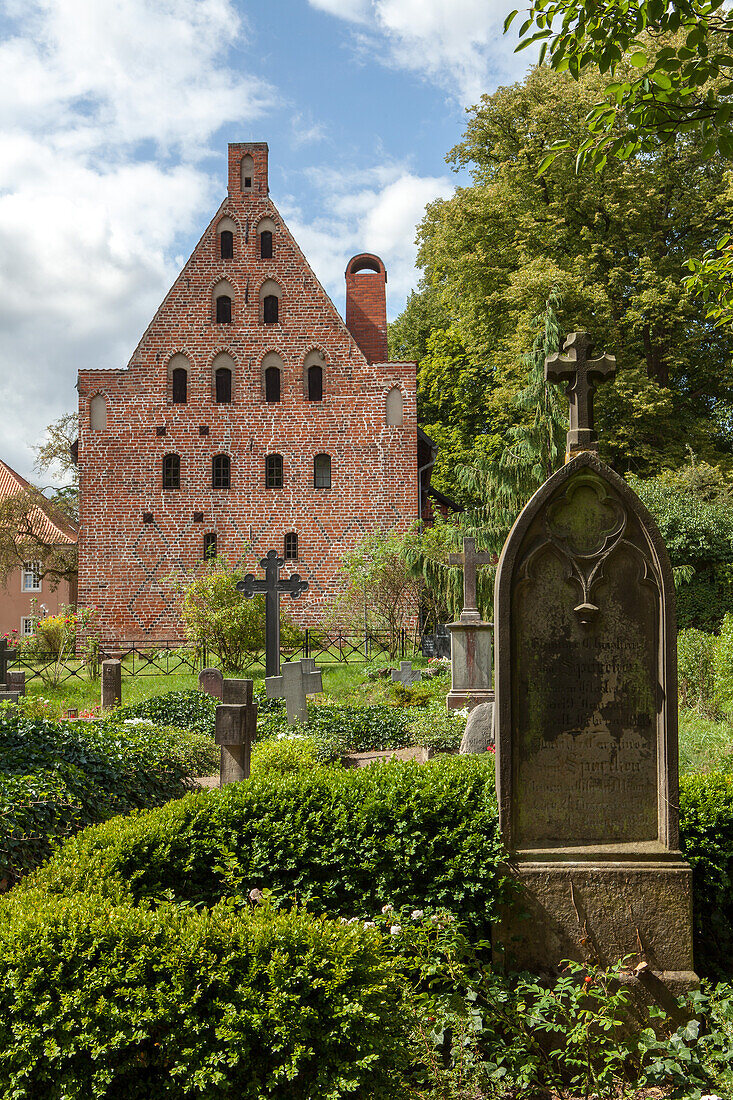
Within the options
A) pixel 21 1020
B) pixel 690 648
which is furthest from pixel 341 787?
pixel 690 648

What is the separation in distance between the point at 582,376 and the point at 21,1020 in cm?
415

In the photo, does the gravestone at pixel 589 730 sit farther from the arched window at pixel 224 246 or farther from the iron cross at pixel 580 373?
the arched window at pixel 224 246

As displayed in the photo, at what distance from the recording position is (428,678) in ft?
53.6

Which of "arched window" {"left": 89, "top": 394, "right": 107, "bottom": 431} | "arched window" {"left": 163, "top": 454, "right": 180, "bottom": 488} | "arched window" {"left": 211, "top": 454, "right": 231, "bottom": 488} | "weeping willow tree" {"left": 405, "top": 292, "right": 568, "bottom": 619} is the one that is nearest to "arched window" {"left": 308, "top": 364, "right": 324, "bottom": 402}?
"arched window" {"left": 211, "top": 454, "right": 231, "bottom": 488}

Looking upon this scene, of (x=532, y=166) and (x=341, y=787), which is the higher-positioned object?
(x=532, y=166)

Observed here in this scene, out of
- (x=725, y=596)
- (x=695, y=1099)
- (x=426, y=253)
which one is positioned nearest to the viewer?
(x=695, y=1099)

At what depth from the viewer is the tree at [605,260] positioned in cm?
2216

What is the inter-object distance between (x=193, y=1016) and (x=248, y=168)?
87.9 ft

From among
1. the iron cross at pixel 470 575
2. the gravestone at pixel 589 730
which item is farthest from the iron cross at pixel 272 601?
the gravestone at pixel 589 730

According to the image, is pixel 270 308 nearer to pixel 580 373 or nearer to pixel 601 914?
pixel 580 373

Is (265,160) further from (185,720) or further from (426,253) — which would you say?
(185,720)

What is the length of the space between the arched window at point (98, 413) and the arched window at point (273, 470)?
515cm

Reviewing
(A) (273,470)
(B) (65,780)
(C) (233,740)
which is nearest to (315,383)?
(A) (273,470)

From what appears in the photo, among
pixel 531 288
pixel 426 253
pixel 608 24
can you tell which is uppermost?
pixel 426 253
